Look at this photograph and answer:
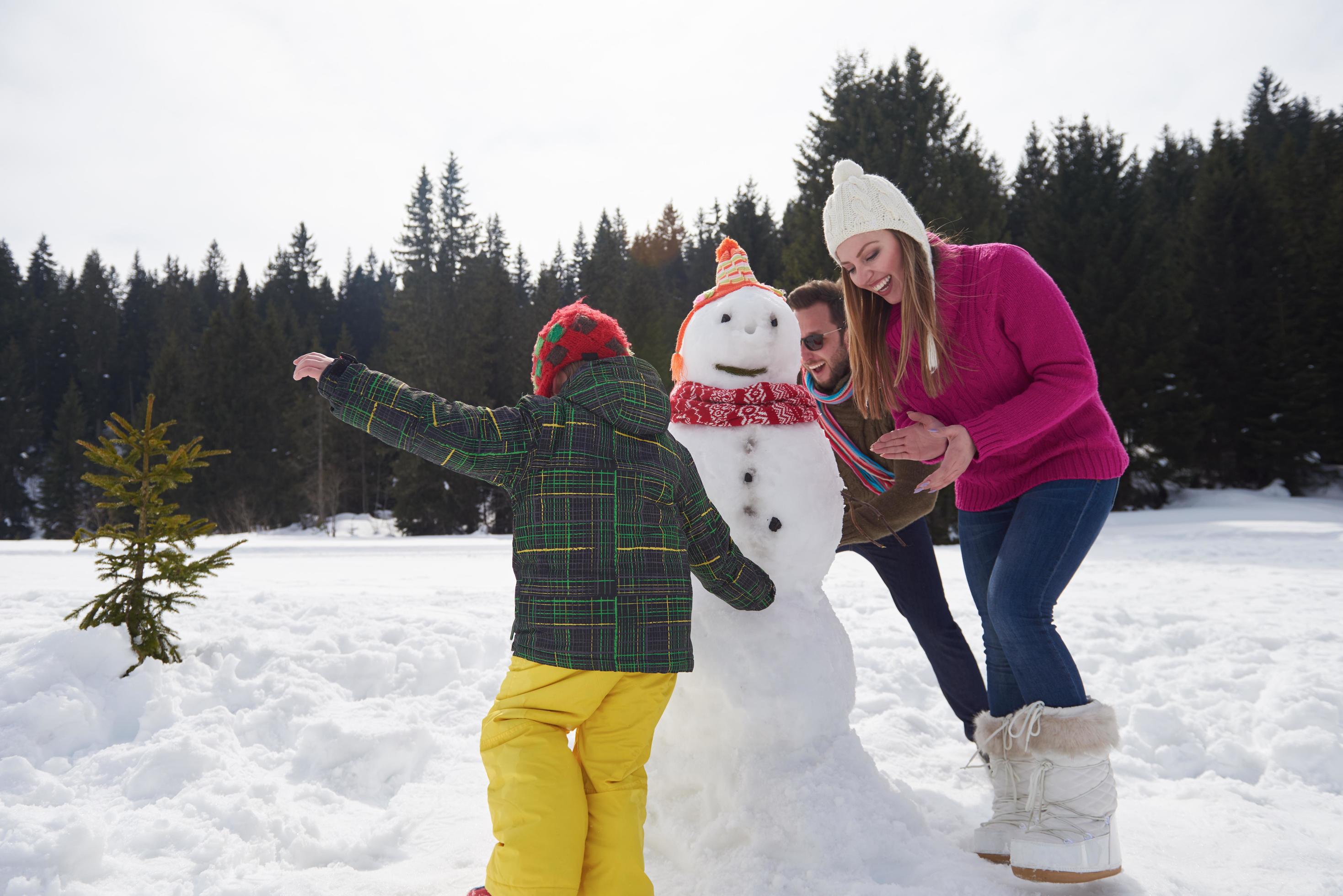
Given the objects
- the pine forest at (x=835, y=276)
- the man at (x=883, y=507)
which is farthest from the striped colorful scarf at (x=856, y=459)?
the pine forest at (x=835, y=276)

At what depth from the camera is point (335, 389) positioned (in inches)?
77.7

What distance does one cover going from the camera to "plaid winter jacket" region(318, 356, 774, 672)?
6.42ft

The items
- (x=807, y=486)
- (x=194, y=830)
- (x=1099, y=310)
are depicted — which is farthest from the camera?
(x=1099, y=310)

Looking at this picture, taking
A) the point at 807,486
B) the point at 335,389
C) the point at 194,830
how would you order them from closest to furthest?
the point at 335,389, the point at 194,830, the point at 807,486

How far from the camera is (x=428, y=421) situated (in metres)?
1.97

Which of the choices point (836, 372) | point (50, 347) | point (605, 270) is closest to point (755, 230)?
point (605, 270)

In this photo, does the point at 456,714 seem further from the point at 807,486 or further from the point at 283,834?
the point at 807,486

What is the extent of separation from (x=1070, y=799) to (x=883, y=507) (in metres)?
1.15

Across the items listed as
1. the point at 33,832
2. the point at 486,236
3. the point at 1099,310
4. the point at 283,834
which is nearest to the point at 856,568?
the point at 283,834

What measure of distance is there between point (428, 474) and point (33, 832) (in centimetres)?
2179

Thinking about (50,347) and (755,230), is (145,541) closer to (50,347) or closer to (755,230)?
(755,230)

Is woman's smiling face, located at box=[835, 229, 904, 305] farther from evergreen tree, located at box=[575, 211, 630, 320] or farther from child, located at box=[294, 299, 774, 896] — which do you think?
evergreen tree, located at box=[575, 211, 630, 320]

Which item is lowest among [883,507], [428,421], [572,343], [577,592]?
[577,592]

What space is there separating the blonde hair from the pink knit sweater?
1.9 inches
